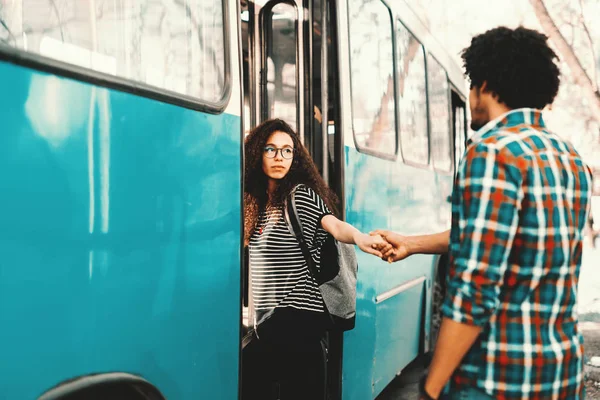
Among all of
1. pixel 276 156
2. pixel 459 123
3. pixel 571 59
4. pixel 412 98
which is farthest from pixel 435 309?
pixel 571 59

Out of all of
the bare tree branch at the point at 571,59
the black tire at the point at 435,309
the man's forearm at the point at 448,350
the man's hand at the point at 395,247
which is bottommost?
the black tire at the point at 435,309

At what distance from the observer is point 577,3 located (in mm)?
14164

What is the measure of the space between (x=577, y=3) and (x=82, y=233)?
14.1 meters

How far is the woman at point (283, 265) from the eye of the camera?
3.25 metres

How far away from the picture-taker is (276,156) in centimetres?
336

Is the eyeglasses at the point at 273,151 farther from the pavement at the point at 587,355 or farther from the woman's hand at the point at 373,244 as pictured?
the pavement at the point at 587,355

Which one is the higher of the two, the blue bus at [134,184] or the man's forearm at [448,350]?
the blue bus at [134,184]

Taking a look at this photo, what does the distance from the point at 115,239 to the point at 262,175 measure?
4.53ft

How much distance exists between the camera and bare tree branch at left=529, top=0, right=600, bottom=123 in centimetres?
1368

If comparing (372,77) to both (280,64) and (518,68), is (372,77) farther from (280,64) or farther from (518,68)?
(518,68)

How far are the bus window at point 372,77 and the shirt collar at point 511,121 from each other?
2.30 meters

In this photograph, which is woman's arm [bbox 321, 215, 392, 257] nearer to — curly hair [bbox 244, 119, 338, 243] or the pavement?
curly hair [bbox 244, 119, 338, 243]

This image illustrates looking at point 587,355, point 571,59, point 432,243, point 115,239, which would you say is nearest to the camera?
point 115,239

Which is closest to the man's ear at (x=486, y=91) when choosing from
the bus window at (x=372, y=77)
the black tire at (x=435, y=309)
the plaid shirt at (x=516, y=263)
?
the plaid shirt at (x=516, y=263)
